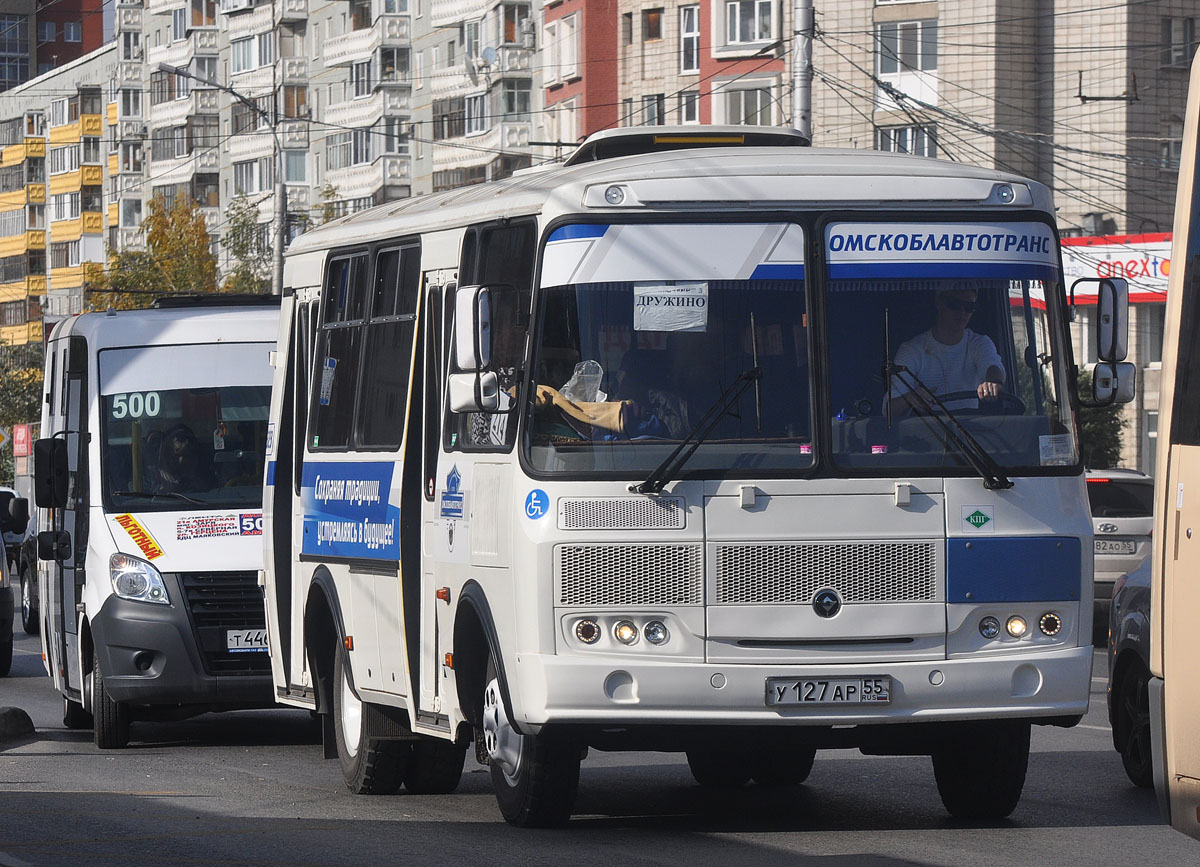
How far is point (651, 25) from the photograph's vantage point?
216ft

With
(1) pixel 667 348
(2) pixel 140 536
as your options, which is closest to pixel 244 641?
(2) pixel 140 536

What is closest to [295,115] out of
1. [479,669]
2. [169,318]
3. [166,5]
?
[166,5]

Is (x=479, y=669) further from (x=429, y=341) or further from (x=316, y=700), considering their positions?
(x=316, y=700)

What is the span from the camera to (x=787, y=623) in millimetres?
9367

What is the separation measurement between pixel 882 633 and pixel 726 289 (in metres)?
1.50

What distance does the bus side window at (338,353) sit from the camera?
12.0 m

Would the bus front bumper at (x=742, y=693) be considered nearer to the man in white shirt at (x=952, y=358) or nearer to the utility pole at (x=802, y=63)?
the man in white shirt at (x=952, y=358)

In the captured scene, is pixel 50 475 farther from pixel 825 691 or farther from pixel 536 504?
pixel 825 691

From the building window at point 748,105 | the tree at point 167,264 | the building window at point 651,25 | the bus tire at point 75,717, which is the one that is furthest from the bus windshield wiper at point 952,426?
the building window at point 651,25

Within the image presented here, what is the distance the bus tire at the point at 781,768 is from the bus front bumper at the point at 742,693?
7.86 ft

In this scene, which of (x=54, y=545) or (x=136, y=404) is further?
(x=54, y=545)

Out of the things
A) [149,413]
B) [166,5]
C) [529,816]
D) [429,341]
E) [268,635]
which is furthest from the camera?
[166,5]

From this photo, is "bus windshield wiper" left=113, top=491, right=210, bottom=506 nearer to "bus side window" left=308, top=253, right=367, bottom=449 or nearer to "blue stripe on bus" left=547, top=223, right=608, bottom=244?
"bus side window" left=308, top=253, right=367, bottom=449

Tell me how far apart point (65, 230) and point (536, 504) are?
104646 mm
